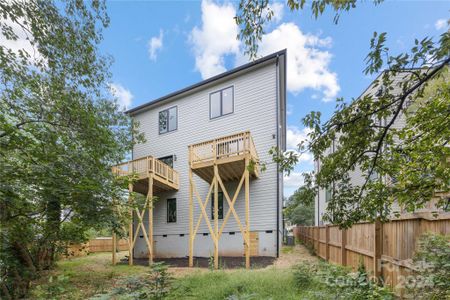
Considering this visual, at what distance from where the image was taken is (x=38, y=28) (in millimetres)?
4363

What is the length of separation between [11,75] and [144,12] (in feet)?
13.8

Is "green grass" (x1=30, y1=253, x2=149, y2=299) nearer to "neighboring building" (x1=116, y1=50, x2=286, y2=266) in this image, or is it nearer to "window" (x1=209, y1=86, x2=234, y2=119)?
"neighboring building" (x1=116, y1=50, x2=286, y2=266)

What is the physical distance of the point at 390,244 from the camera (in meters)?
4.46

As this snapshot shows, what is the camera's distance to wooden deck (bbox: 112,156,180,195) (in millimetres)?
10906

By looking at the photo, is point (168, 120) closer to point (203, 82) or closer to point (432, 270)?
point (203, 82)

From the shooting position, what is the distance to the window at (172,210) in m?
13.0

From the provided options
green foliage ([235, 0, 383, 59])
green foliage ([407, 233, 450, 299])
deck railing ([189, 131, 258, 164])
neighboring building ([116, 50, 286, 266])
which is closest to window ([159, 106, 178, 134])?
neighboring building ([116, 50, 286, 266])

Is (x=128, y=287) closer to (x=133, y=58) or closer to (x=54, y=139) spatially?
(x=54, y=139)

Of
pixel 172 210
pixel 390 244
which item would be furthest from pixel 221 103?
pixel 390 244

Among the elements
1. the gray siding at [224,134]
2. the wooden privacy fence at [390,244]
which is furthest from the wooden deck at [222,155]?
the wooden privacy fence at [390,244]

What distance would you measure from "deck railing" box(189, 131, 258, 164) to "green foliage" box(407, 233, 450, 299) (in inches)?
243

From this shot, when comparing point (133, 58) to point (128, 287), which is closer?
point (128, 287)

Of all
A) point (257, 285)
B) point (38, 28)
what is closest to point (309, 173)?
point (257, 285)

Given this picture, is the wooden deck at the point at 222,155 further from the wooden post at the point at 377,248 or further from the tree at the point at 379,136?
the tree at the point at 379,136
